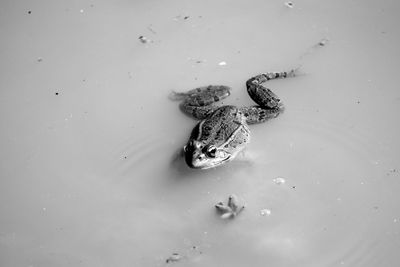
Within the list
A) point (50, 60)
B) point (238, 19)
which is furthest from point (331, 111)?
point (50, 60)

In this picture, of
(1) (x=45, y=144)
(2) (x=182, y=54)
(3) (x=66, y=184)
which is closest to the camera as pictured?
(3) (x=66, y=184)

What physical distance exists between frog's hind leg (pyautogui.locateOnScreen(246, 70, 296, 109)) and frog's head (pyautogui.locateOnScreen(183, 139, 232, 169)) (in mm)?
712

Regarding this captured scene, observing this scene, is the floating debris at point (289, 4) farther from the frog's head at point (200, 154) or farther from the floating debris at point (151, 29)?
the frog's head at point (200, 154)

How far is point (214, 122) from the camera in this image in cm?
434

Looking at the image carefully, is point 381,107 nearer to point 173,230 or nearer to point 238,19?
point 238,19

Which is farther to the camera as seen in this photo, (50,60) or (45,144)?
(50,60)

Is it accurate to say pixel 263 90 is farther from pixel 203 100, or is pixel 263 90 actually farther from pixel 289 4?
pixel 289 4

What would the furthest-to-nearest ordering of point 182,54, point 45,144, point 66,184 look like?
point 182,54, point 45,144, point 66,184

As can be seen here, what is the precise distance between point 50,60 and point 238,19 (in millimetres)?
2061

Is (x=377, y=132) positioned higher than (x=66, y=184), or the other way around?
(x=377, y=132)

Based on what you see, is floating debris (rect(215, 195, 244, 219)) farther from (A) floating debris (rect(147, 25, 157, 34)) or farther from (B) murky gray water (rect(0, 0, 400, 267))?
(A) floating debris (rect(147, 25, 157, 34))

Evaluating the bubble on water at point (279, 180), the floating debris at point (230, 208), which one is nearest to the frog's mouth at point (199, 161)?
the floating debris at point (230, 208)

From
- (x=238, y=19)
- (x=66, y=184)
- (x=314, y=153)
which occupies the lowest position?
(x=66, y=184)

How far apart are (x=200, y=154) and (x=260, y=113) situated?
2.68 ft
